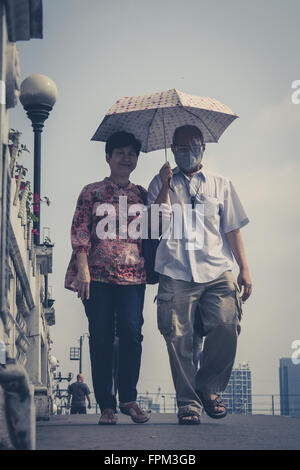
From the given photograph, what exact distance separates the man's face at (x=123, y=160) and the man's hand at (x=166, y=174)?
0.29 metres

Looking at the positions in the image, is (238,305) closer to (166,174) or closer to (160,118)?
(166,174)

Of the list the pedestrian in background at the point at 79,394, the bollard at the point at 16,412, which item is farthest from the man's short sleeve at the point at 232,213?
the pedestrian in background at the point at 79,394

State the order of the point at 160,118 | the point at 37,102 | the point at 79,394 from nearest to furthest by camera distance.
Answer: the point at 160,118, the point at 37,102, the point at 79,394

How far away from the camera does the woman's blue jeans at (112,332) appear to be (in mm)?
7258

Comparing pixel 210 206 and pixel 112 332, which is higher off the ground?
pixel 210 206

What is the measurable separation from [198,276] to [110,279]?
711 mm

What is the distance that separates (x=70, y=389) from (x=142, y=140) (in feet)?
48.7

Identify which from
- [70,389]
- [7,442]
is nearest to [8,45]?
[7,442]

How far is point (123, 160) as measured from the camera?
752 centimetres

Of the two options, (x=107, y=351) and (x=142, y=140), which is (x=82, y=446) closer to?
(x=107, y=351)

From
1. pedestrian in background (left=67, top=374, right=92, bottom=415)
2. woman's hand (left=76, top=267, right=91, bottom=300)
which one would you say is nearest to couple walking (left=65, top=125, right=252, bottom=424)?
woman's hand (left=76, top=267, right=91, bottom=300)

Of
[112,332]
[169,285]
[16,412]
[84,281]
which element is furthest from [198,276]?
[16,412]

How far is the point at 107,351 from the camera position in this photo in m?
7.30

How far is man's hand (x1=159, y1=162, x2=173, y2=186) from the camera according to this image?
7.34 m
